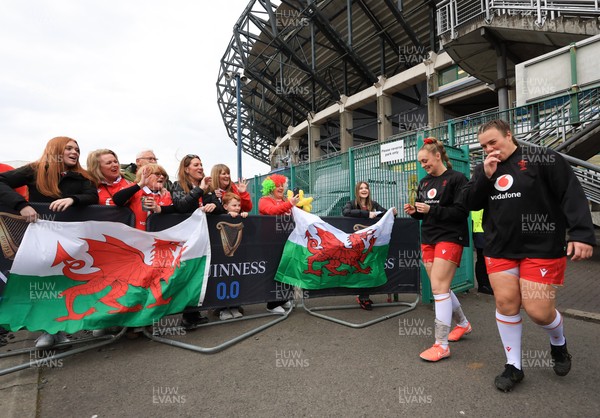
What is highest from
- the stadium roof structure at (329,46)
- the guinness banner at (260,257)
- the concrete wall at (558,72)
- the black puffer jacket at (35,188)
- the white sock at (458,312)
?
the stadium roof structure at (329,46)

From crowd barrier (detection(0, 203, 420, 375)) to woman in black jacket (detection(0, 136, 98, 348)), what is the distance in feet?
0.75

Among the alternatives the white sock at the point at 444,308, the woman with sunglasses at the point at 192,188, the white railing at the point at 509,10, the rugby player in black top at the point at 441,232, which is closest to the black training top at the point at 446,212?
the rugby player in black top at the point at 441,232

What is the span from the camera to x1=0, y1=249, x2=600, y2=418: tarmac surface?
225 cm

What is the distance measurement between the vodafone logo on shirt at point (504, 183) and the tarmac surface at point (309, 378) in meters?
1.48

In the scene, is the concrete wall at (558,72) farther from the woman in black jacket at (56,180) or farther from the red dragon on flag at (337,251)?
the woman in black jacket at (56,180)

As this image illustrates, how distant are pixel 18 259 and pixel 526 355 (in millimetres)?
4500

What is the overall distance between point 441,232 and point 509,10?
12.5 meters

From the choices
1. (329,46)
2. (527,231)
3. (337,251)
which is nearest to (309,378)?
A: (337,251)

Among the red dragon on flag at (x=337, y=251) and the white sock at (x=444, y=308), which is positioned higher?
the red dragon on flag at (x=337, y=251)

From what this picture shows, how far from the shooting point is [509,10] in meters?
11.5

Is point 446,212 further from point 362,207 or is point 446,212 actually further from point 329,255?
point 362,207

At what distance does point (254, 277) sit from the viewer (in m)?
4.07

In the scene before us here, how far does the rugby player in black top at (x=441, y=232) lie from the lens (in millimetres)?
2990

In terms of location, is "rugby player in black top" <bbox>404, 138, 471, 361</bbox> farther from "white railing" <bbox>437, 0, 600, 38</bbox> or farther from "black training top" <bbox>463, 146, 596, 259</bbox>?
"white railing" <bbox>437, 0, 600, 38</bbox>
